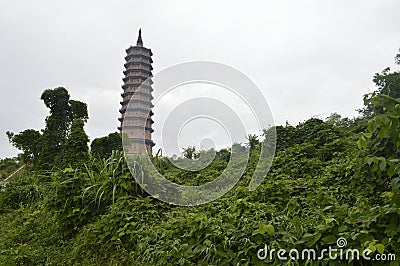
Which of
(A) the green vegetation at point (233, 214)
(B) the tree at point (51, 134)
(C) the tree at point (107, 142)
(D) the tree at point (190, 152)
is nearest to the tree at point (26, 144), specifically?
(B) the tree at point (51, 134)

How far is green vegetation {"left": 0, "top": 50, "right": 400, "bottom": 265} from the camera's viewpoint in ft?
6.00

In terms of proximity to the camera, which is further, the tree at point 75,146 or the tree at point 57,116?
the tree at point 57,116

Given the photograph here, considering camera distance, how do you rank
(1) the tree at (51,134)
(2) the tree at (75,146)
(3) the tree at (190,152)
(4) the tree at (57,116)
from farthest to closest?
(4) the tree at (57,116), (1) the tree at (51,134), (2) the tree at (75,146), (3) the tree at (190,152)

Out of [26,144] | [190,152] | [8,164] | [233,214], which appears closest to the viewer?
[233,214]

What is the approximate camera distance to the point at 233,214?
2.68 m

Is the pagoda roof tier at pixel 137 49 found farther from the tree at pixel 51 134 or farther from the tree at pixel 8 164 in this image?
the tree at pixel 8 164

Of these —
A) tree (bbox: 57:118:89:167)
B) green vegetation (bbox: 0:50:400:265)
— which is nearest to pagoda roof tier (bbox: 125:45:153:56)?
tree (bbox: 57:118:89:167)

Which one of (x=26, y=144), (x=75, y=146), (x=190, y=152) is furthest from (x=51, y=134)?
(x=190, y=152)

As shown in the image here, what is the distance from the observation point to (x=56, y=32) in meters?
10.1

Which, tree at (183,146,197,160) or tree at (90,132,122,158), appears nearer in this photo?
tree at (183,146,197,160)

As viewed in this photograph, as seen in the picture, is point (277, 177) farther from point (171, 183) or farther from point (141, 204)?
point (141, 204)

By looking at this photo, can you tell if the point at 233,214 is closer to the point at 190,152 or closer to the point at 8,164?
the point at 190,152

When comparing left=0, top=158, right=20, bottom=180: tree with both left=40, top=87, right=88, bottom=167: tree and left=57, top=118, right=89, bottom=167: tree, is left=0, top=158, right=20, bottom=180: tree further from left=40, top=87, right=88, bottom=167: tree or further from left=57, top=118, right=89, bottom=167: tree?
left=57, top=118, right=89, bottom=167: tree

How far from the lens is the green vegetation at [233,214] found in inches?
72.1
